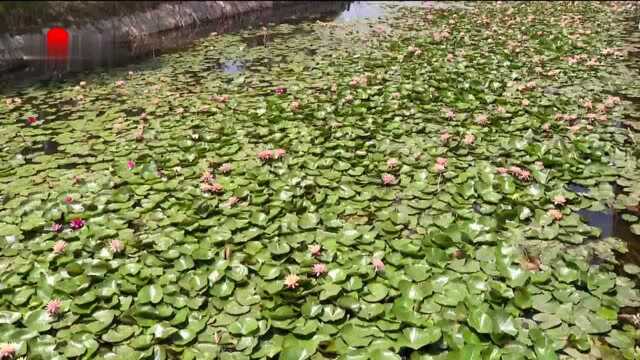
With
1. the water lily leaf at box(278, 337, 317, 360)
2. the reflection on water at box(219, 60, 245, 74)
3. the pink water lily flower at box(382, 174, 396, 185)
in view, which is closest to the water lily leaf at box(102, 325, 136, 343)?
the water lily leaf at box(278, 337, 317, 360)

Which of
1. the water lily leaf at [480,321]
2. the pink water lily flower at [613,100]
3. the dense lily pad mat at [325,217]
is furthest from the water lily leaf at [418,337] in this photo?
the pink water lily flower at [613,100]

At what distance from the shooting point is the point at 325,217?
376 centimetres

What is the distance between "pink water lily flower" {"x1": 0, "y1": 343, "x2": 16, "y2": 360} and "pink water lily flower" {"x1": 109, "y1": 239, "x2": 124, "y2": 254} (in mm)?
950

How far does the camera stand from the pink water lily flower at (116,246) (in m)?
3.37

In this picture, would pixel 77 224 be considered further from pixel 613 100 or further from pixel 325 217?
pixel 613 100

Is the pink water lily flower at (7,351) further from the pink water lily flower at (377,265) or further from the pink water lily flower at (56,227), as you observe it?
the pink water lily flower at (377,265)

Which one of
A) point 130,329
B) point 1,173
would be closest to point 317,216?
point 130,329

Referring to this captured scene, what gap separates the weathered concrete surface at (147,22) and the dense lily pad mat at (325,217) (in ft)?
9.39

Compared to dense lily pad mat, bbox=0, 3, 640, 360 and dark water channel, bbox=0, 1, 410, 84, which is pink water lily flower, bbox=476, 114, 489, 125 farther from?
dark water channel, bbox=0, 1, 410, 84

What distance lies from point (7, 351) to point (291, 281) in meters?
1.60

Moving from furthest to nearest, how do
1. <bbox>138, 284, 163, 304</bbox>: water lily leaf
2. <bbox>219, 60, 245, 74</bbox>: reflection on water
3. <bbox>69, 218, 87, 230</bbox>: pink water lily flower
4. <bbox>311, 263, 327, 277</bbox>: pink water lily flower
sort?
<bbox>219, 60, 245, 74</bbox>: reflection on water
<bbox>69, 218, 87, 230</bbox>: pink water lily flower
<bbox>311, 263, 327, 277</bbox>: pink water lily flower
<bbox>138, 284, 163, 304</bbox>: water lily leaf

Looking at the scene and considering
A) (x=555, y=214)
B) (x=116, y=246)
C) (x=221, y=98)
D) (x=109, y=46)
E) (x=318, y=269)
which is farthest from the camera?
(x=109, y=46)

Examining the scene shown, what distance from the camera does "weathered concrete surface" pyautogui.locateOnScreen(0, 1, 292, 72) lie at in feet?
30.8

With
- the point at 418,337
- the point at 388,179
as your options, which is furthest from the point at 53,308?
the point at 388,179
